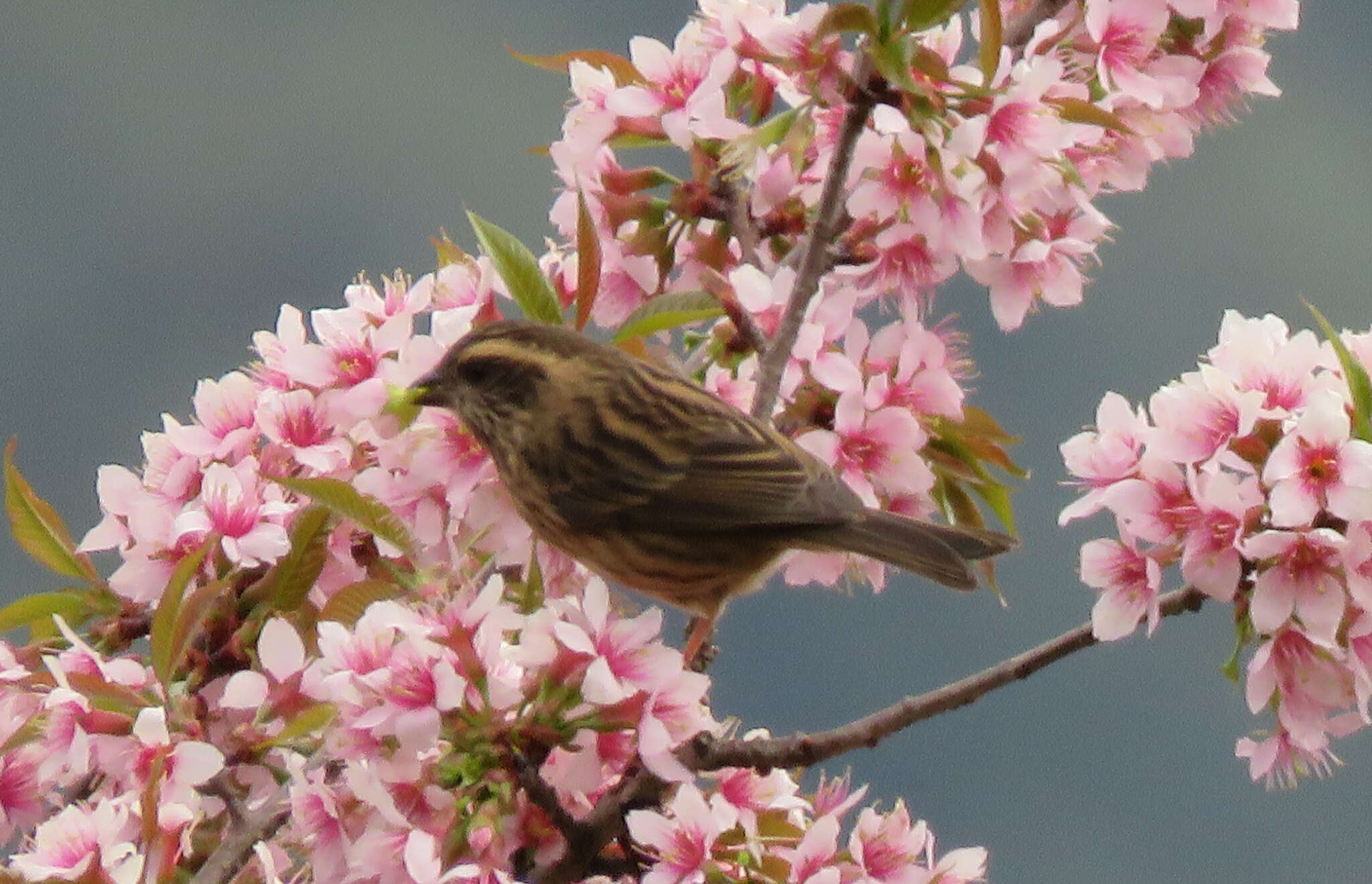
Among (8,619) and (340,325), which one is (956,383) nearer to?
(340,325)

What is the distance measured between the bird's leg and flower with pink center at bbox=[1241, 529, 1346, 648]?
3.55ft

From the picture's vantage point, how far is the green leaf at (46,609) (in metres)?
3.07

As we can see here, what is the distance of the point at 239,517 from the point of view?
2879 mm

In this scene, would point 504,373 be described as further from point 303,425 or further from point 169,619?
point 169,619

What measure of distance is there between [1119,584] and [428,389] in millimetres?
1317

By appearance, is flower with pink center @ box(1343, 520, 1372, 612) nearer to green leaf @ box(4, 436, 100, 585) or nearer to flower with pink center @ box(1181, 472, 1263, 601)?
flower with pink center @ box(1181, 472, 1263, 601)

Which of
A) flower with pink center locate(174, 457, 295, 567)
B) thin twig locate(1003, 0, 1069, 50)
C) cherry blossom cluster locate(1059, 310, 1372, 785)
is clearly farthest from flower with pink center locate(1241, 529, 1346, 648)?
flower with pink center locate(174, 457, 295, 567)

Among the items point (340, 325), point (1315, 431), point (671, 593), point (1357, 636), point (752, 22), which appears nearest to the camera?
point (1315, 431)

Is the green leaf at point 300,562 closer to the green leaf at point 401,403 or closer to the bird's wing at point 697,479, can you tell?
the green leaf at point 401,403

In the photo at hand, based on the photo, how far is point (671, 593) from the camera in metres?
3.22

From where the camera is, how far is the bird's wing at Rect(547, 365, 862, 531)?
299cm

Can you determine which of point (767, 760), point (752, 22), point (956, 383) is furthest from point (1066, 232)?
point (767, 760)

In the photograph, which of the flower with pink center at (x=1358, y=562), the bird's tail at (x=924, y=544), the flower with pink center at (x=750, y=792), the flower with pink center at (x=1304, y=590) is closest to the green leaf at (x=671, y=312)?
the bird's tail at (x=924, y=544)

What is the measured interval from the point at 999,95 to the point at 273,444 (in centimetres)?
155
